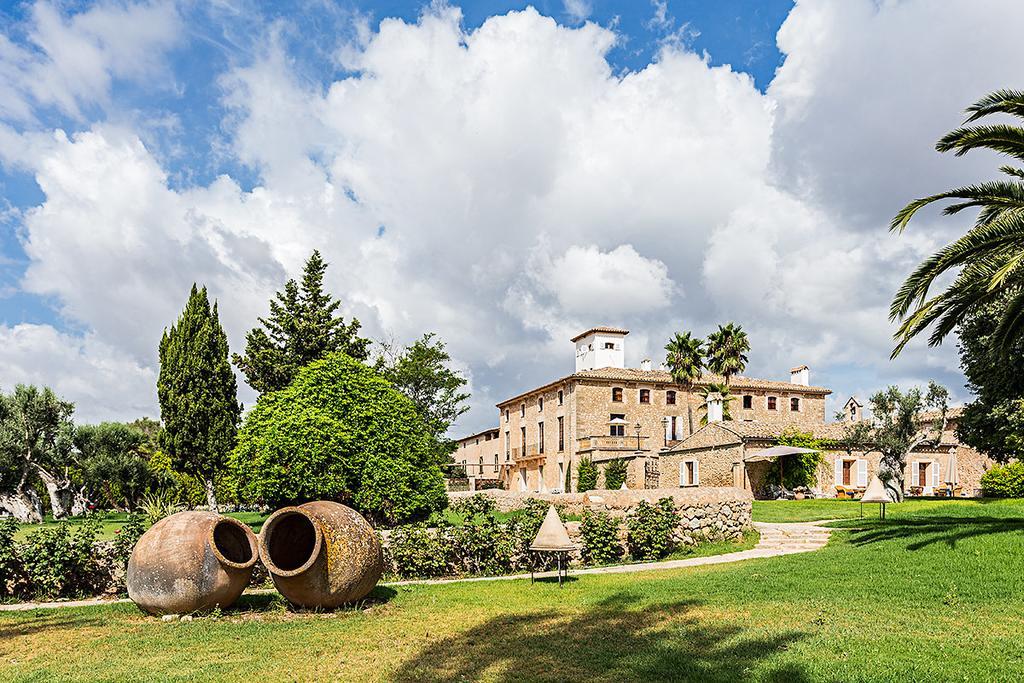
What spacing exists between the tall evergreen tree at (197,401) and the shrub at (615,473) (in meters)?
20.9

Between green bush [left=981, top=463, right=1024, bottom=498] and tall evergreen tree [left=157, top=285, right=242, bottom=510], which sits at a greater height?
tall evergreen tree [left=157, top=285, right=242, bottom=510]

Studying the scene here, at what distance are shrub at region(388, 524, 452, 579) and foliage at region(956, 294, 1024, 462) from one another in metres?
18.6

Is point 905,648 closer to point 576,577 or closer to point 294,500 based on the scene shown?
point 576,577

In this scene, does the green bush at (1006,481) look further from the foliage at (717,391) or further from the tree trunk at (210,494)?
the tree trunk at (210,494)

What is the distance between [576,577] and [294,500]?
763 centimetres

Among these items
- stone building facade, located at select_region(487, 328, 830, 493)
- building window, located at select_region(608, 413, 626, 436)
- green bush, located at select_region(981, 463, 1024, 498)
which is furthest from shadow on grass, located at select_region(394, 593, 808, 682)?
building window, located at select_region(608, 413, 626, 436)

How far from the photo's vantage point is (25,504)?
33.5 m

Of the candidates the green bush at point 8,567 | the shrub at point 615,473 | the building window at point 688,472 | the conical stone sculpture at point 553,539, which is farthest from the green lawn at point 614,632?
the shrub at point 615,473

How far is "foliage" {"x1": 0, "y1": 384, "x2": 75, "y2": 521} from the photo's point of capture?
33062 millimetres

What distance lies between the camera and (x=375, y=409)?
760 inches

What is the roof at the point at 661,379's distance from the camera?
51281 mm

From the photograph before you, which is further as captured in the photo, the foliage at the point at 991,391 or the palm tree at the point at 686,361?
the palm tree at the point at 686,361

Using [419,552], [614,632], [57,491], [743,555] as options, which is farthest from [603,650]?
[57,491]

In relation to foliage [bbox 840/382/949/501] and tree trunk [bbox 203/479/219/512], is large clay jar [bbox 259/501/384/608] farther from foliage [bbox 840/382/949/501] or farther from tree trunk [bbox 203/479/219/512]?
foliage [bbox 840/382/949/501]
